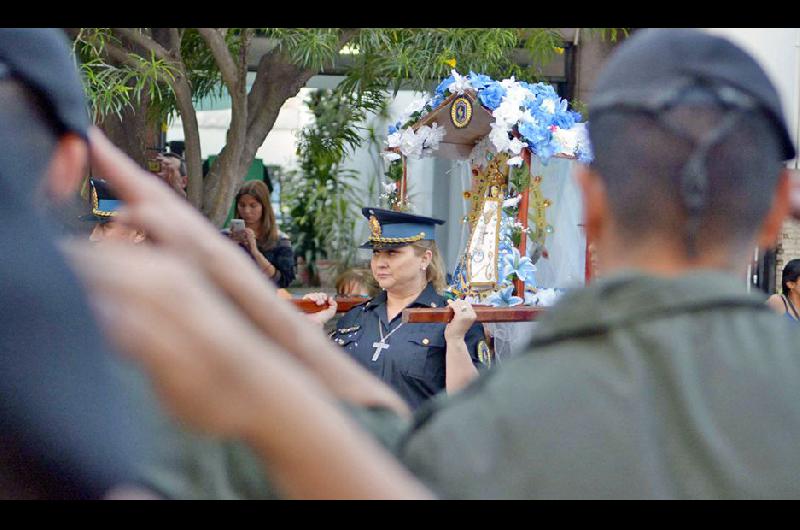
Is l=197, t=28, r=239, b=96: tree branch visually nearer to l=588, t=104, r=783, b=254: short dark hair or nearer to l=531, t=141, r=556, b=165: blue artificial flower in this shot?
l=531, t=141, r=556, b=165: blue artificial flower

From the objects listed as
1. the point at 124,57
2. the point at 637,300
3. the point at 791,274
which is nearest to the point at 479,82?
the point at 124,57

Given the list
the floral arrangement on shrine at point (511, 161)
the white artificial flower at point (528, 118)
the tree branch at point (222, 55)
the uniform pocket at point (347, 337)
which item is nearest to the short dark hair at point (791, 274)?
the floral arrangement on shrine at point (511, 161)

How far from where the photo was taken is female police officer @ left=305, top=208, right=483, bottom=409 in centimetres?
408

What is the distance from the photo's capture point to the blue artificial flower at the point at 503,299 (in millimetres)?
4762

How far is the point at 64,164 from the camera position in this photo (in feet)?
3.00

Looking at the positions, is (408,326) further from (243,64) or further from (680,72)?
(680,72)

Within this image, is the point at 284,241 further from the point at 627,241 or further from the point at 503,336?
the point at 627,241

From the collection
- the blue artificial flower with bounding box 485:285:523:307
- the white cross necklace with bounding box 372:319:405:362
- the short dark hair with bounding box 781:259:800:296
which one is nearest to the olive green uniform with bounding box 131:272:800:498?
the white cross necklace with bounding box 372:319:405:362

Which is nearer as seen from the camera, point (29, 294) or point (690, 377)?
point (29, 294)

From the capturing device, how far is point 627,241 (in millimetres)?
1063

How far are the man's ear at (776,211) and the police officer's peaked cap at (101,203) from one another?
3.14 meters

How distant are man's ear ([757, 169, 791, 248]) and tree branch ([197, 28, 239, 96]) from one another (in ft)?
14.7
